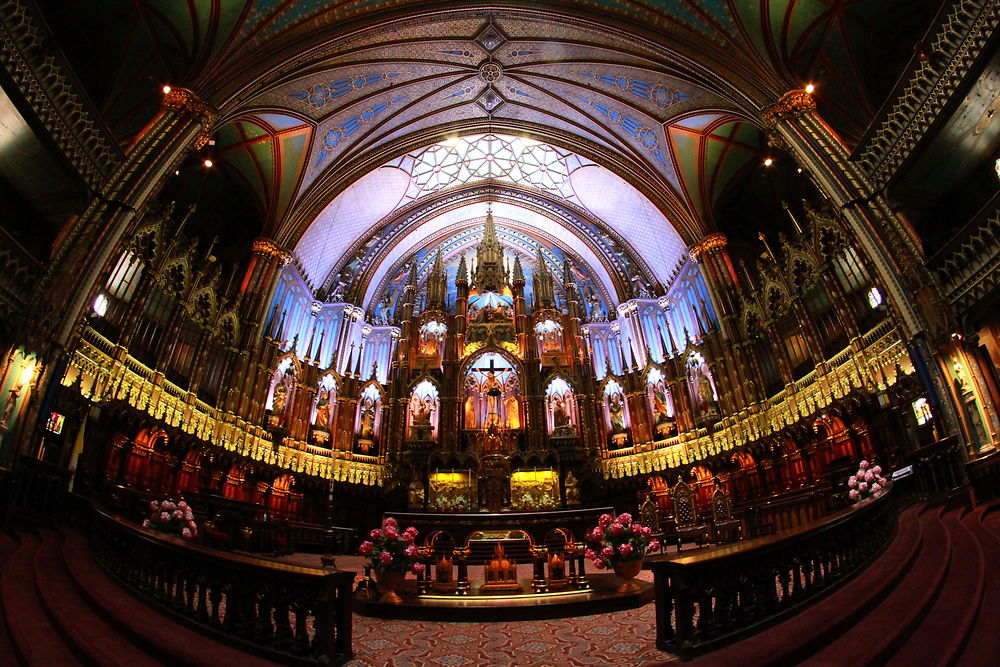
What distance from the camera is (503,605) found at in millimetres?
6883

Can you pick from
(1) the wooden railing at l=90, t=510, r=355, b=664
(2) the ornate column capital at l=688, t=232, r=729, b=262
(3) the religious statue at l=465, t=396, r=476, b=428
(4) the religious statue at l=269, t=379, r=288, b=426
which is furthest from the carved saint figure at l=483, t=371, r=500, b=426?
(1) the wooden railing at l=90, t=510, r=355, b=664

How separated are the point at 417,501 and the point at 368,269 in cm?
1207

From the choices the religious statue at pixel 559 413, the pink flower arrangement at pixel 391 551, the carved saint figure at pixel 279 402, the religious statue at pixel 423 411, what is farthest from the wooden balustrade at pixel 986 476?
the carved saint figure at pixel 279 402

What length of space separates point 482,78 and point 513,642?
21210mm

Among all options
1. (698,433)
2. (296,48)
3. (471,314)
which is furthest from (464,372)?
(296,48)

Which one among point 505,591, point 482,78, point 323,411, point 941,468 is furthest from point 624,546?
point 482,78

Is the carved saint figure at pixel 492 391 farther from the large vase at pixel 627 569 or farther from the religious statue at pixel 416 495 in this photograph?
the large vase at pixel 627 569

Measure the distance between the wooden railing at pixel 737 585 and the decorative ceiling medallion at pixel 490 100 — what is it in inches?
844

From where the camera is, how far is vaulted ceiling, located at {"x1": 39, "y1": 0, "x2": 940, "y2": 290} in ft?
47.7

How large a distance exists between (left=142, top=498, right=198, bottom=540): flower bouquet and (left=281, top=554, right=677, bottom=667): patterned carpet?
615 cm

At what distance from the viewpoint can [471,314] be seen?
24859 mm

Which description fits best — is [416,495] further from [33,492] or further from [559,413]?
[33,492]

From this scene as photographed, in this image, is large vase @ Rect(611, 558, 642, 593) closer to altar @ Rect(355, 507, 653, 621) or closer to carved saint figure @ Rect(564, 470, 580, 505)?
altar @ Rect(355, 507, 653, 621)

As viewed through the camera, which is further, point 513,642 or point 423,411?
point 423,411
